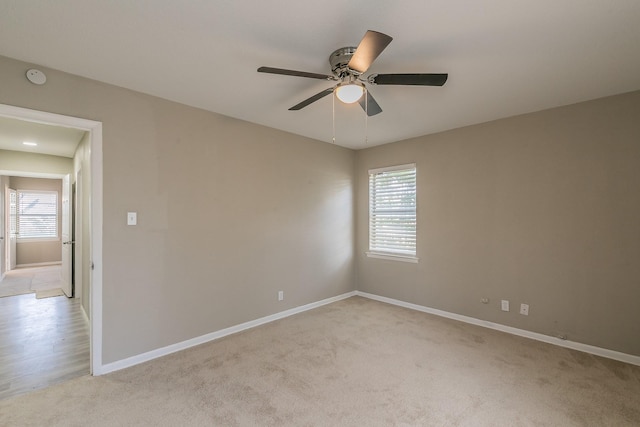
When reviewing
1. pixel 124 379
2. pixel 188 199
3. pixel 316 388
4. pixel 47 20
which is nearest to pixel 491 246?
pixel 316 388

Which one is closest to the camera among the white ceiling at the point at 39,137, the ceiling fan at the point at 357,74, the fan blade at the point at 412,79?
the ceiling fan at the point at 357,74

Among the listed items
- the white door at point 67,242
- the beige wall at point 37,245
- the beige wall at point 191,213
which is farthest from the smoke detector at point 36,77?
the beige wall at point 37,245

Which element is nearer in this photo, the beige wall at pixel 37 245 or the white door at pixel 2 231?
the white door at pixel 2 231

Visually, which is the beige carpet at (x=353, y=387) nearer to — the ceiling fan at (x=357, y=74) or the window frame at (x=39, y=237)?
the ceiling fan at (x=357, y=74)

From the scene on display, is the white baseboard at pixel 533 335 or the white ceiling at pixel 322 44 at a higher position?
the white ceiling at pixel 322 44

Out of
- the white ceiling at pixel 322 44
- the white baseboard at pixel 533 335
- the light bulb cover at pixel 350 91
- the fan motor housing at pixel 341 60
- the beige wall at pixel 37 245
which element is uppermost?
the white ceiling at pixel 322 44

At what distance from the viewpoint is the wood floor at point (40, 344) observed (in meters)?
2.41

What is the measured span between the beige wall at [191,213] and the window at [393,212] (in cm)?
86

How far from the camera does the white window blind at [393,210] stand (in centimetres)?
426

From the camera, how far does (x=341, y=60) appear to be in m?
1.94

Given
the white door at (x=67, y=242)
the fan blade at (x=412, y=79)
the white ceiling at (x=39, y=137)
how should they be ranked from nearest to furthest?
the fan blade at (x=412, y=79) < the white ceiling at (x=39, y=137) < the white door at (x=67, y=242)

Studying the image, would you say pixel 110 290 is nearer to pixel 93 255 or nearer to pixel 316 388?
pixel 93 255

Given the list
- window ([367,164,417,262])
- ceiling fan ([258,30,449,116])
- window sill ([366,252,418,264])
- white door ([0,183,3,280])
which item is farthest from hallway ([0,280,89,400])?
window ([367,164,417,262])

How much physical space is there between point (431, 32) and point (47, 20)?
89.3 inches
